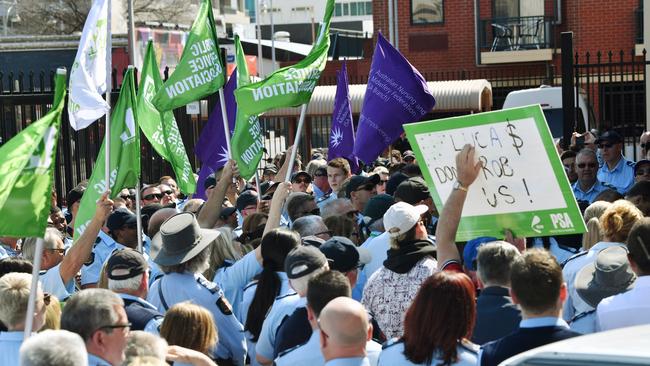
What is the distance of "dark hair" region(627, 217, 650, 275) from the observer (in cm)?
594

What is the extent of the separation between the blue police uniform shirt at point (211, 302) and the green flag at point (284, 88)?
3.86 metres

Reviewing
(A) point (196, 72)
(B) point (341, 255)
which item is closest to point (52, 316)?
(B) point (341, 255)

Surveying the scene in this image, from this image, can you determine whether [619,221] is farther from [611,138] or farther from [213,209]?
[611,138]

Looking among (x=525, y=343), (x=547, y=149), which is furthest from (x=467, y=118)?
(x=525, y=343)

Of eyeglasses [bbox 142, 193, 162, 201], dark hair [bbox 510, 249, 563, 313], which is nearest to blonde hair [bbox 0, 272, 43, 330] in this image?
dark hair [bbox 510, 249, 563, 313]

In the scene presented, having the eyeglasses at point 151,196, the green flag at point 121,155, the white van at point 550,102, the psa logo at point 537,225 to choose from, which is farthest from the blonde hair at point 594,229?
the white van at point 550,102

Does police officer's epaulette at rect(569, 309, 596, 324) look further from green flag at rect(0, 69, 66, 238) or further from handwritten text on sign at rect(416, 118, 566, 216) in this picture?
green flag at rect(0, 69, 66, 238)

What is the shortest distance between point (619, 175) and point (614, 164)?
0.14 m

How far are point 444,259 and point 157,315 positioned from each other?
161cm

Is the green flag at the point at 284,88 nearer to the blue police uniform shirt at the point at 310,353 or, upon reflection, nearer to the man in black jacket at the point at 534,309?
the blue police uniform shirt at the point at 310,353

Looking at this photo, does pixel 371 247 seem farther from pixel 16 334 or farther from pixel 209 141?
pixel 209 141

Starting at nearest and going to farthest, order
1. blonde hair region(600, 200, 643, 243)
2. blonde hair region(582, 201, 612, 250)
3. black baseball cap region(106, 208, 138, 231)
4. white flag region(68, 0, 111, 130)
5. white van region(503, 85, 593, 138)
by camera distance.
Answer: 1. blonde hair region(600, 200, 643, 243)
2. blonde hair region(582, 201, 612, 250)
3. black baseball cap region(106, 208, 138, 231)
4. white flag region(68, 0, 111, 130)
5. white van region(503, 85, 593, 138)

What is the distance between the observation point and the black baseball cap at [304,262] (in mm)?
6230

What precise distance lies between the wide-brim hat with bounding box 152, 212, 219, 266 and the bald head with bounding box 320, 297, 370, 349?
6.96ft
